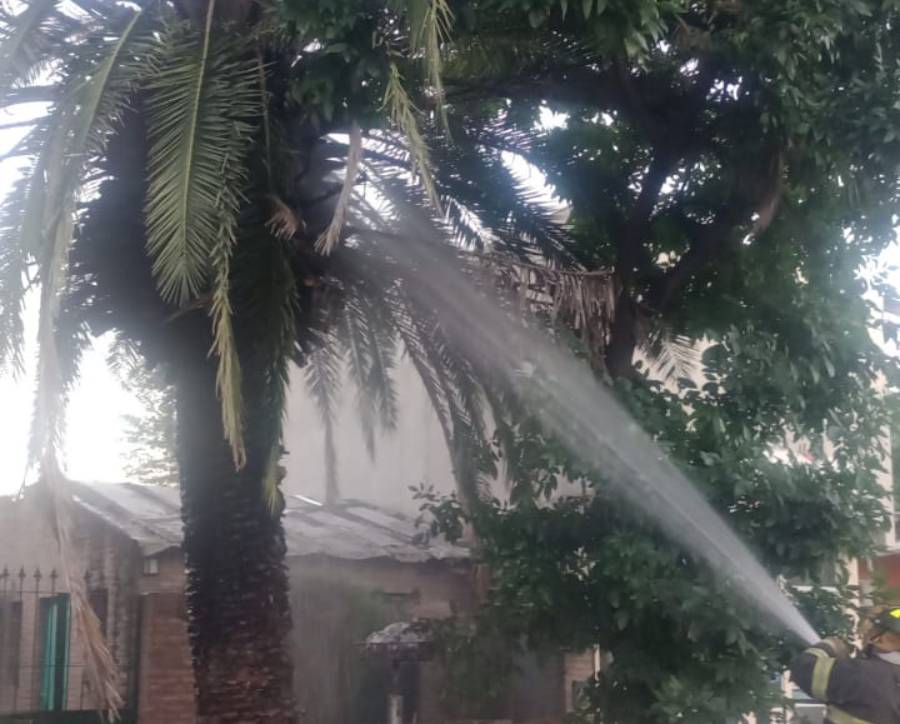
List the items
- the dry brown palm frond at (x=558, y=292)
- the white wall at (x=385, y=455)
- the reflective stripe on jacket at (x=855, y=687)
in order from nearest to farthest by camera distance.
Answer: the reflective stripe on jacket at (x=855, y=687) < the dry brown palm frond at (x=558, y=292) < the white wall at (x=385, y=455)

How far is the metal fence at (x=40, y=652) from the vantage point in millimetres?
12844

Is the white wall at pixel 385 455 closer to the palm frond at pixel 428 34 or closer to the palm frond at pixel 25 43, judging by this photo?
the palm frond at pixel 25 43

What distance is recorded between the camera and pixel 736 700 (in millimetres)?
7816

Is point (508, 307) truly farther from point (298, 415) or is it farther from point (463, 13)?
point (298, 415)

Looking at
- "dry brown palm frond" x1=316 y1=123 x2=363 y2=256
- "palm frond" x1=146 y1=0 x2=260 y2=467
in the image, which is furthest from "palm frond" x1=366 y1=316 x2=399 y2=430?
"palm frond" x1=146 y1=0 x2=260 y2=467

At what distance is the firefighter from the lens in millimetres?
6641

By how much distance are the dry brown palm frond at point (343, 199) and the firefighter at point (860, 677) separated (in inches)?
140

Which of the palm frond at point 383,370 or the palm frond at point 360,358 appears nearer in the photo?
the palm frond at point 360,358

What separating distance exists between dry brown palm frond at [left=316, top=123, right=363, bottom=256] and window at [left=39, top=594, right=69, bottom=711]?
7046 mm

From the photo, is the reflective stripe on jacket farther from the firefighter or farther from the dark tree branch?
the dark tree branch

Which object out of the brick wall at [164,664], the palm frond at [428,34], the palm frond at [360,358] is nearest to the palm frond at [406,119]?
the palm frond at [428,34]

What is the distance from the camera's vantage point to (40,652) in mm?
13938

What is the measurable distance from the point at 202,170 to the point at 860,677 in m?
4.60

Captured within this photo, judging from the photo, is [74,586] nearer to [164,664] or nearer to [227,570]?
[227,570]
